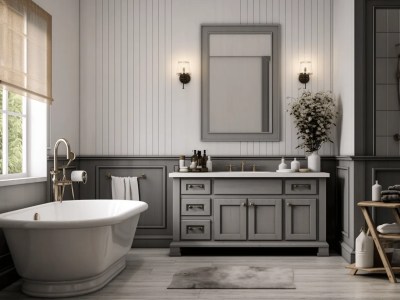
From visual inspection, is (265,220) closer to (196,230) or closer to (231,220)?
(231,220)

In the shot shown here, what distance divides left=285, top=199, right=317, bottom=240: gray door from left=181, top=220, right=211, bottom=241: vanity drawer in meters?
0.76

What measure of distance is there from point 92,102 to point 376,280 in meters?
3.30

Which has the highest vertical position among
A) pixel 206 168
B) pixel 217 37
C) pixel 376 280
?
pixel 217 37

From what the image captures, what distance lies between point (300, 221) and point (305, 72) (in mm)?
1548

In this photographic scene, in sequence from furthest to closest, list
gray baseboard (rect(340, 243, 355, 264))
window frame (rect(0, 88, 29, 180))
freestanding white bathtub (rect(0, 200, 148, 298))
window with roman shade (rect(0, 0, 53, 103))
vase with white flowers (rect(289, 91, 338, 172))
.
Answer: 1. vase with white flowers (rect(289, 91, 338, 172))
2. gray baseboard (rect(340, 243, 355, 264))
3. window frame (rect(0, 88, 29, 180))
4. window with roman shade (rect(0, 0, 53, 103))
5. freestanding white bathtub (rect(0, 200, 148, 298))

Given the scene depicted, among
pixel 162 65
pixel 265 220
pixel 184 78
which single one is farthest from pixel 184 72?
pixel 265 220

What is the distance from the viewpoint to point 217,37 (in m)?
5.44

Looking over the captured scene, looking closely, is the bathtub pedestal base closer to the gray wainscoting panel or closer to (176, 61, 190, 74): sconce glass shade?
the gray wainscoting panel

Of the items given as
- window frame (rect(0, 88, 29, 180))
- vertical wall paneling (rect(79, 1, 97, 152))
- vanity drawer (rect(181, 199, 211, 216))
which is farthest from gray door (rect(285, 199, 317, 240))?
window frame (rect(0, 88, 29, 180))

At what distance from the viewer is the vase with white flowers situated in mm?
5137

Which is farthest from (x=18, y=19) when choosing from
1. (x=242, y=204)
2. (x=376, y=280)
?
(x=376, y=280)

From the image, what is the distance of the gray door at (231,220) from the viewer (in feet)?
16.4

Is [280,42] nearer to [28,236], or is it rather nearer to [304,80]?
[304,80]

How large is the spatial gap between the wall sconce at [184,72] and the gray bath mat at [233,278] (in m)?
2.00
